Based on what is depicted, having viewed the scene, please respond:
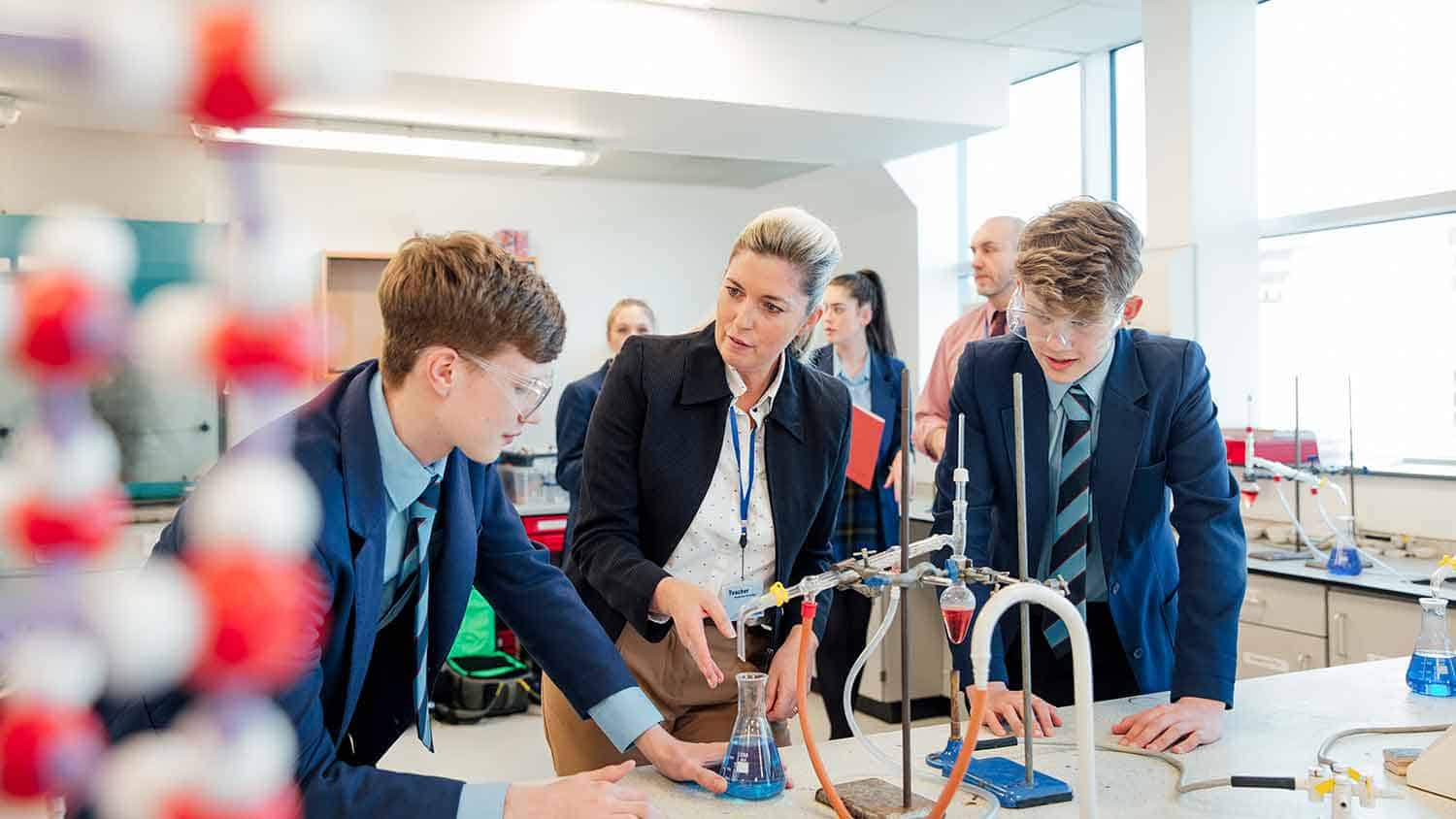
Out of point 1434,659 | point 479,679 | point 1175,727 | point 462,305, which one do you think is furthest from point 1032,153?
point 462,305

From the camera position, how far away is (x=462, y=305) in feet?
3.97

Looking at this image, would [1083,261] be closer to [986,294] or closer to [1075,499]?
[1075,499]

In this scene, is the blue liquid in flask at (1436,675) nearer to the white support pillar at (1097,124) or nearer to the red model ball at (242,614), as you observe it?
the red model ball at (242,614)

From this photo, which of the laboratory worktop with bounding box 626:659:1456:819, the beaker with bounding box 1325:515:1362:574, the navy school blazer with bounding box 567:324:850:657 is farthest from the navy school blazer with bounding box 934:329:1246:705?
the beaker with bounding box 1325:515:1362:574

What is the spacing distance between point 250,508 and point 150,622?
4 centimetres

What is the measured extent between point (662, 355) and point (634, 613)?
1.35 feet

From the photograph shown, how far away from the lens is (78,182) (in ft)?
1.25

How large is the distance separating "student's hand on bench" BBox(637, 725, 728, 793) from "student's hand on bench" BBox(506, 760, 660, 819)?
0.18 meters

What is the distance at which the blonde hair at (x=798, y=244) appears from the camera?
1.84 meters

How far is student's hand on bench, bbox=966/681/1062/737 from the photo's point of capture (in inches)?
67.9

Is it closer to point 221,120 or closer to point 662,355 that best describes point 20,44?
point 221,120

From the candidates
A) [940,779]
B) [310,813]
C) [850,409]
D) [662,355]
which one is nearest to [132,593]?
[310,813]

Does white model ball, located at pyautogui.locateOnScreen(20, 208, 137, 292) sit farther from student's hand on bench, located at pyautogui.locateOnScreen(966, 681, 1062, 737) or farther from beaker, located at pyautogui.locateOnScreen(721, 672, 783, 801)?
student's hand on bench, located at pyautogui.locateOnScreen(966, 681, 1062, 737)

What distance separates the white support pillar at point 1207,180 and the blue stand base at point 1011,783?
333 cm
